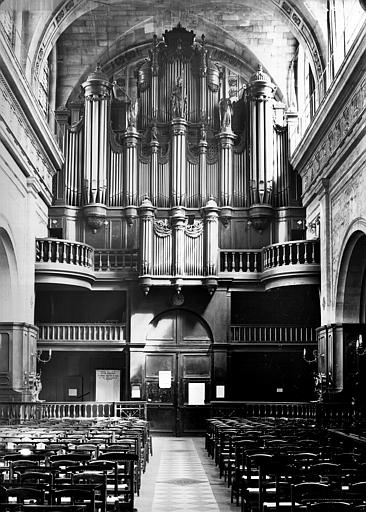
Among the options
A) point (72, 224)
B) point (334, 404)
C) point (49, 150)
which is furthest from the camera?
point (72, 224)

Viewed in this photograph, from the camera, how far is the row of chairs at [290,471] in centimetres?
894

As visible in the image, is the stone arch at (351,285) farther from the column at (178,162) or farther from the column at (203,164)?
the column at (178,162)

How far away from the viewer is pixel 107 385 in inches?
1318

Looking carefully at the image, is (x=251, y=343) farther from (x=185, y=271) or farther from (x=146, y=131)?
(x=146, y=131)

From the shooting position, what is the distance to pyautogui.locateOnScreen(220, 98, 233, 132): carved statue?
33750 millimetres

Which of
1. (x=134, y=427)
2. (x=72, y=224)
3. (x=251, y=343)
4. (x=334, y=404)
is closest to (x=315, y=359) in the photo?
(x=251, y=343)

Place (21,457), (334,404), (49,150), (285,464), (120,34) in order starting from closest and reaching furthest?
1. (285,464)
2. (21,457)
3. (334,404)
4. (49,150)
5. (120,34)

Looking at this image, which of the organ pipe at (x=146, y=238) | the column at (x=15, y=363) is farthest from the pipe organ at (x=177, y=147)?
the column at (x=15, y=363)

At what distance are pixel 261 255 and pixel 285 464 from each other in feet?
70.2

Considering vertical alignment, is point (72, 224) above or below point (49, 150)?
below

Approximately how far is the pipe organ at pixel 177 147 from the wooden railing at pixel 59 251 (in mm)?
2794

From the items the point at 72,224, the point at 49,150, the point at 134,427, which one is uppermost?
the point at 49,150

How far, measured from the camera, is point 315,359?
3142cm

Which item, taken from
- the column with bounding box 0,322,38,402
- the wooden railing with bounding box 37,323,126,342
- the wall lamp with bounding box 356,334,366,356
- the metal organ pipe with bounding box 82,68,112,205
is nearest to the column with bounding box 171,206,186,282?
the wooden railing with bounding box 37,323,126,342
